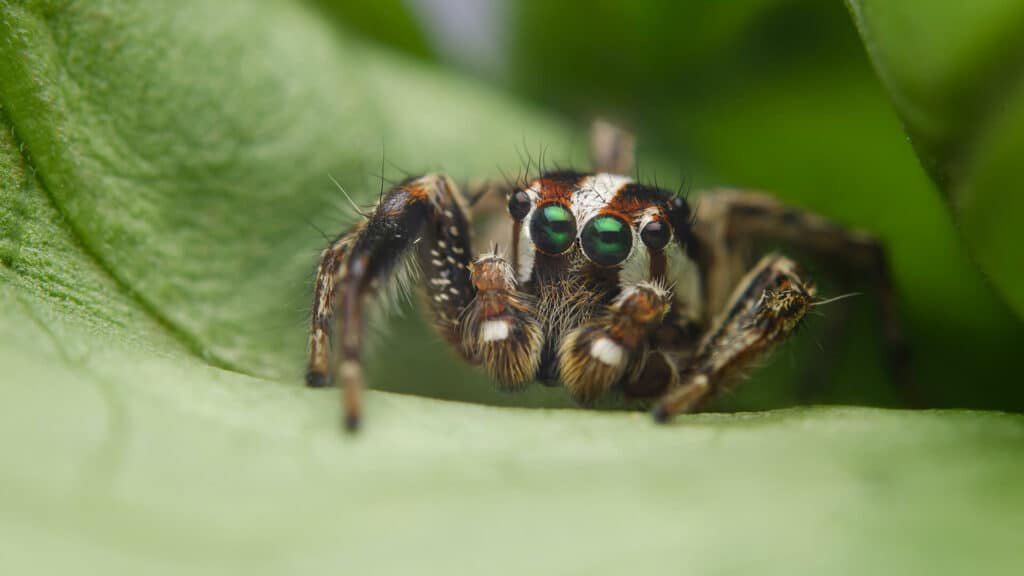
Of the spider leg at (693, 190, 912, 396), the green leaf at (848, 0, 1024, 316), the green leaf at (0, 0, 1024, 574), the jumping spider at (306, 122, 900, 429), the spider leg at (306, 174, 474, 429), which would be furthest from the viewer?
the spider leg at (693, 190, 912, 396)

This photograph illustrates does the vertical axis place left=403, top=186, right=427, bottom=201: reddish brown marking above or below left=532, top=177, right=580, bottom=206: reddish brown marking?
below

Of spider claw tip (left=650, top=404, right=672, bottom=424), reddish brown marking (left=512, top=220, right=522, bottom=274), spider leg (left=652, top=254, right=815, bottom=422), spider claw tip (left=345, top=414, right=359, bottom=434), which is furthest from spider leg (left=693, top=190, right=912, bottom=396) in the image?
spider claw tip (left=345, top=414, right=359, bottom=434)

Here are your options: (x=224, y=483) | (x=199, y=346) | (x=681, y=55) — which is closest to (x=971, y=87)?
(x=224, y=483)

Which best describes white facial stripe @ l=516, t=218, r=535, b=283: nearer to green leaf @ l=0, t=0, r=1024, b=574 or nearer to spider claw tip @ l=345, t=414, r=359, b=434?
green leaf @ l=0, t=0, r=1024, b=574

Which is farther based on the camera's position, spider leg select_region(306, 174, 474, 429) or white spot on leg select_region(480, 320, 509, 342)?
white spot on leg select_region(480, 320, 509, 342)

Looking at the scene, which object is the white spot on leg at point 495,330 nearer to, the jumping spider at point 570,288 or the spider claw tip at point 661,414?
the jumping spider at point 570,288

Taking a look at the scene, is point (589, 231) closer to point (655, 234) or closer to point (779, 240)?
point (655, 234)
